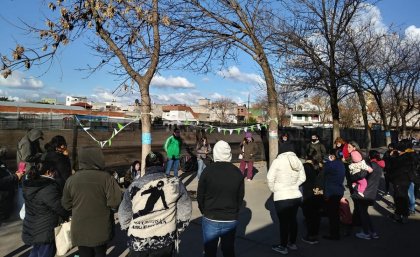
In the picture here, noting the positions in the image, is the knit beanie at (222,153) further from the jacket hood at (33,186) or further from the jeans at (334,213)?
the jeans at (334,213)

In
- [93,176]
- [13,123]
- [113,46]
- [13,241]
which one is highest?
[113,46]

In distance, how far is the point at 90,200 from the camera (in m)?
3.94

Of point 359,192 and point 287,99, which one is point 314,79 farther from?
point 359,192

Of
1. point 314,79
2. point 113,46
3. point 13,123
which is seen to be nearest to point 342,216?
point 113,46

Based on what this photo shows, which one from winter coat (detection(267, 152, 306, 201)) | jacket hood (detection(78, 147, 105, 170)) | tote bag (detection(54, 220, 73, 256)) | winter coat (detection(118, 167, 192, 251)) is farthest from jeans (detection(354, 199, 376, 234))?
tote bag (detection(54, 220, 73, 256))

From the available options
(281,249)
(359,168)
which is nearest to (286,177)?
(281,249)

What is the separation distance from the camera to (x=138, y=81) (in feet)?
26.6

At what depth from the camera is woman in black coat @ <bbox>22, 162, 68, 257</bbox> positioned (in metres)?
4.21

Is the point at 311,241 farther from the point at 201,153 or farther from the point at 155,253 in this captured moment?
the point at 201,153

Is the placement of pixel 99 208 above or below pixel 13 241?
above

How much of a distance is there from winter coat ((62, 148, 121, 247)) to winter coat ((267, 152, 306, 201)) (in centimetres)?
249

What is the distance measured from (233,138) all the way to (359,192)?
37.1 ft

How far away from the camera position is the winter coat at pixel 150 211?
12.2ft

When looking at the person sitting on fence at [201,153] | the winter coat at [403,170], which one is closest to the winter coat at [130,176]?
the person sitting on fence at [201,153]
